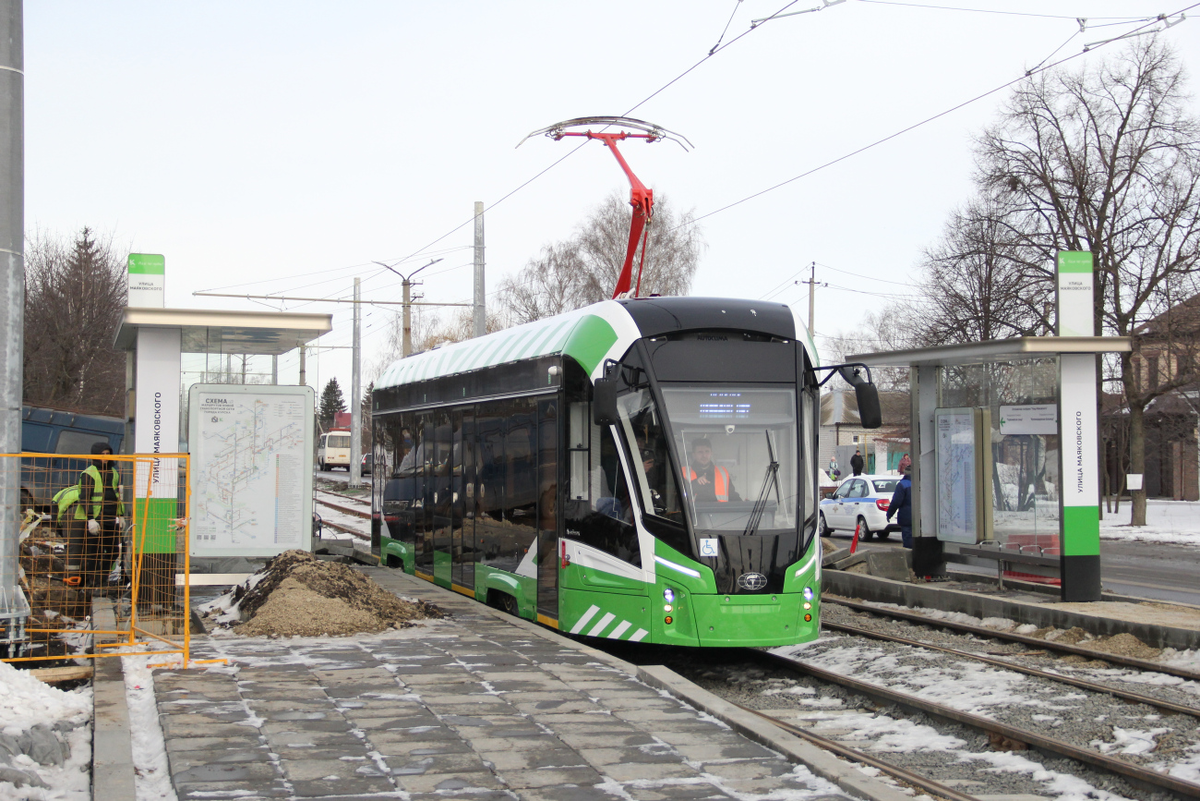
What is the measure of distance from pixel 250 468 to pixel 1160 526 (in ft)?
84.4

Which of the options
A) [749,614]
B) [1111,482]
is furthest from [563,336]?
[1111,482]

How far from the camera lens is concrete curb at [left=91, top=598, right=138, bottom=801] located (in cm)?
558

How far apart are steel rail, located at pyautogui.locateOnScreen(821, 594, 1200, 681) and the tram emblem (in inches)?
138

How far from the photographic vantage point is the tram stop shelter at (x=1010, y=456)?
1366 centimetres

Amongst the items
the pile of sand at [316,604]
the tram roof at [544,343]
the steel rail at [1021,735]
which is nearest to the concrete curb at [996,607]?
the steel rail at [1021,735]

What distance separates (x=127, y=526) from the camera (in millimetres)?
12234

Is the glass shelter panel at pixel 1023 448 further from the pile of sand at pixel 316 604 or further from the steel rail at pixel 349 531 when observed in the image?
the steel rail at pixel 349 531

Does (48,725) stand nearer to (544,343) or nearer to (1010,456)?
(544,343)

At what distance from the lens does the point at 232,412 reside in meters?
12.9

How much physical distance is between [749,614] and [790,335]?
95.8 inches

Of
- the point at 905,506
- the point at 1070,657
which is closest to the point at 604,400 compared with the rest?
the point at 1070,657

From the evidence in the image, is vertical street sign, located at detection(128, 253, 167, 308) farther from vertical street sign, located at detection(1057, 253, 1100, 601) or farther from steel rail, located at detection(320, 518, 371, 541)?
steel rail, located at detection(320, 518, 371, 541)

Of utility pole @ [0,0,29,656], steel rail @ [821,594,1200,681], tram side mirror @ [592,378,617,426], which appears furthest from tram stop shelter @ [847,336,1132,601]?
utility pole @ [0,0,29,656]

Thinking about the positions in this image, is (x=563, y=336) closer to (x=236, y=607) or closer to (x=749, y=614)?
(x=749, y=614)
